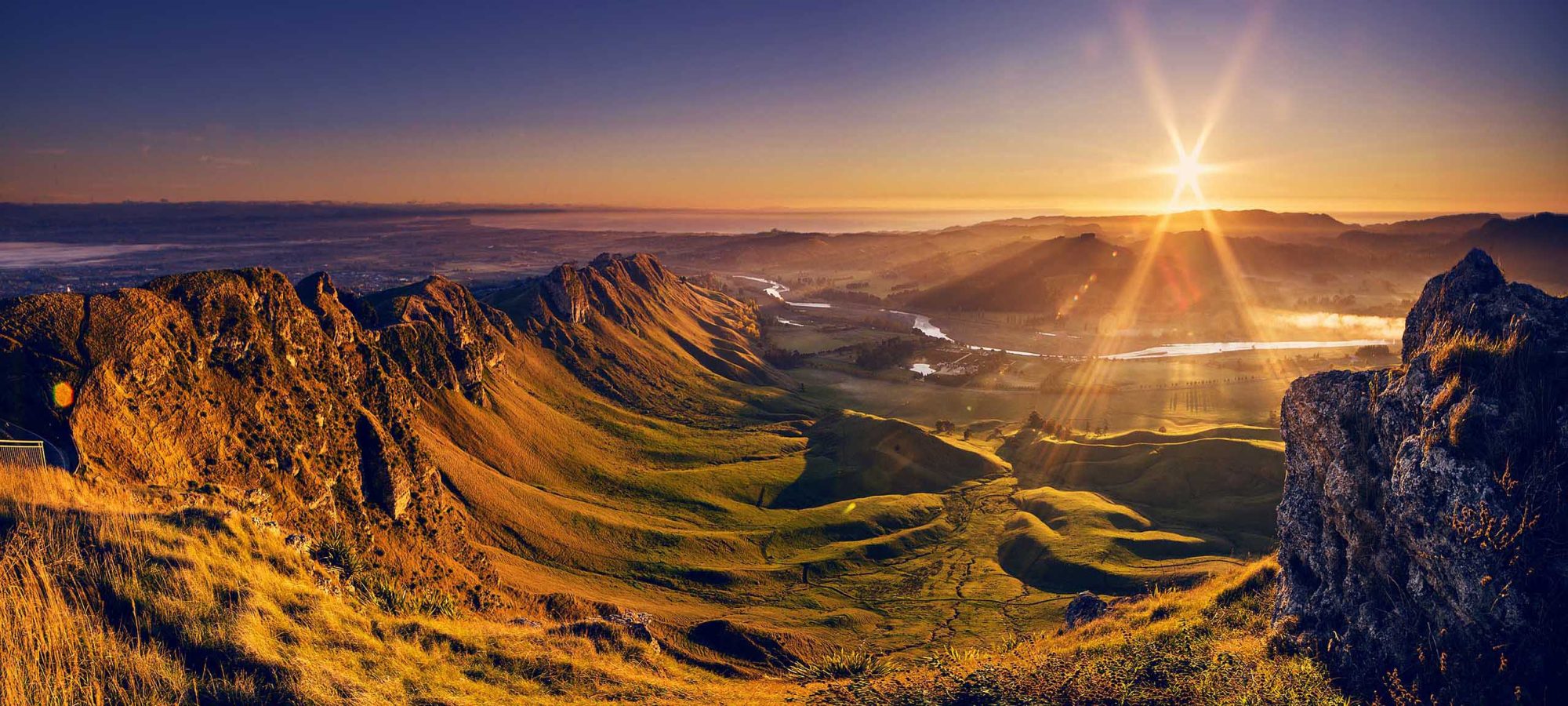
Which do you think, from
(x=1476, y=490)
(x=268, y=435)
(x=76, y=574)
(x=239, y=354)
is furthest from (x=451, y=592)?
(x=1476, y=490)

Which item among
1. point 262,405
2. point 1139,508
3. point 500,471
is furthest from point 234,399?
point 1139,508

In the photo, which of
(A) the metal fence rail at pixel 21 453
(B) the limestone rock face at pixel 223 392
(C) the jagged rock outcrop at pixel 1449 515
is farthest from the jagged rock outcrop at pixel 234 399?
(C) the jagged rock outcrop at pixel 1449 515

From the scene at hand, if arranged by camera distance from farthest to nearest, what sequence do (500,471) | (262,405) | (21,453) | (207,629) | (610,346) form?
1. (610,346)
2. (500,471)
3. (262,405)
4. (21,453)
5. (207,629)

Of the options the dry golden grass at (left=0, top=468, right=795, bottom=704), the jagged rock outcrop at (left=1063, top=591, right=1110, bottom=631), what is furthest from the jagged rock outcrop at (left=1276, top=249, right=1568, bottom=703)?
the dry golden grass at (left=0, top=468, right=795, bottom=704)

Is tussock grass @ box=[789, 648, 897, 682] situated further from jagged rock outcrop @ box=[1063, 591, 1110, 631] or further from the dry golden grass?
jagged rock outcrop @ box=[1063, 591, 1110, 631]

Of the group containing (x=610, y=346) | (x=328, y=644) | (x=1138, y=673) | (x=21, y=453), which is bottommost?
(x=610, y=346)

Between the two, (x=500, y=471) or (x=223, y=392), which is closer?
(x=223, y=392)

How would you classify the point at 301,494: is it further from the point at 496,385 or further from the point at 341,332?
the point at 496,385

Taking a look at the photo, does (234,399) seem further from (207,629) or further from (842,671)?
(842,671)
